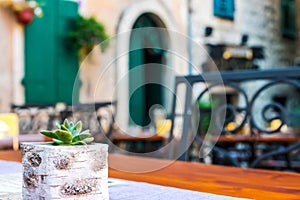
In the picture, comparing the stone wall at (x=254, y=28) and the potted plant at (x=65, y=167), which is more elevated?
the stone wall at (x=254, y=28)

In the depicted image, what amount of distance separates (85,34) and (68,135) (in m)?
6.26

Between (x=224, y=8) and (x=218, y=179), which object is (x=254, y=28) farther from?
(x=218, y=179)

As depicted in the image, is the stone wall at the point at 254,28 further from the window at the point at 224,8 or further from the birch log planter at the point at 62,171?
the birch log planter at the point at 62,171

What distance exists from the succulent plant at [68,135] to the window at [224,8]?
29.5 ft

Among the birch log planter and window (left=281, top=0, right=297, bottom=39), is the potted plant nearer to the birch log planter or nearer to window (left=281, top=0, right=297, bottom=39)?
the birch log planter

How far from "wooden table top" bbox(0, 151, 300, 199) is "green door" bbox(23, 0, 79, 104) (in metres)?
4.97

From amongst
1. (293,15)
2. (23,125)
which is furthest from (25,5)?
(293,15)

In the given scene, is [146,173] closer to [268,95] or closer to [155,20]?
[155,20]

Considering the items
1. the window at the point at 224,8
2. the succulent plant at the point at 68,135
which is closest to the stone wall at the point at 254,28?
the window at the point at 224,8

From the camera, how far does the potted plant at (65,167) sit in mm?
839

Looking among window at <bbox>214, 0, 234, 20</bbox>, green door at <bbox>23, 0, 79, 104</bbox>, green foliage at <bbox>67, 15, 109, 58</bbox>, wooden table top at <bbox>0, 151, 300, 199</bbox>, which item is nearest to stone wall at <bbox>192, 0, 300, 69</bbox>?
window at <bbox>214, 0, 234, 20</bbox>

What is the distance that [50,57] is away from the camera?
22.4 ft

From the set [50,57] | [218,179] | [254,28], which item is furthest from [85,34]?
[218,179]

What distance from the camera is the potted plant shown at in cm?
84
